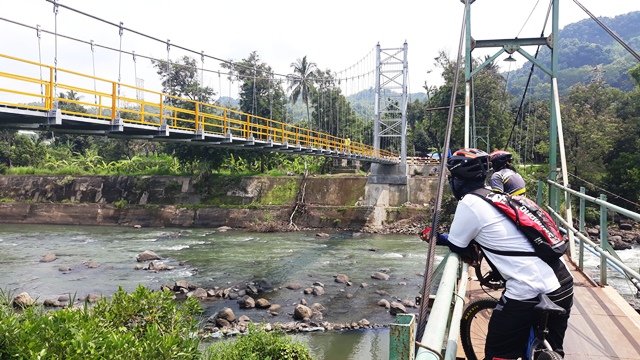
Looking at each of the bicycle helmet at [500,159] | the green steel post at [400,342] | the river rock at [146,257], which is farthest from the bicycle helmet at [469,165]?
A: the river rock at [146,257]

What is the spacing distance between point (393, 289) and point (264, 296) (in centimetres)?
296

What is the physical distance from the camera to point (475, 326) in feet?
8.50

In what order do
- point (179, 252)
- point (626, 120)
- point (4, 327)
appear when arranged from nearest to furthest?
point (4, 327)
point (179, 252)
point (626, 120)

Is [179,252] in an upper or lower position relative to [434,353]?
lower

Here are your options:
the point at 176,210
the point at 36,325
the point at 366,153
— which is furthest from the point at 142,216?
the point at 36,325

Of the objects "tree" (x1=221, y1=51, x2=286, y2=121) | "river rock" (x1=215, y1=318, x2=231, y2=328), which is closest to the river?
"river rock" (x1=215, y1=318, x2=231, y2=328)

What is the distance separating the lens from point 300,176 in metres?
24.9

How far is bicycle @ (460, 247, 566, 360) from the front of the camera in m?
1.78

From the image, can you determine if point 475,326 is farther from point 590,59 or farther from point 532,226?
point 590,59

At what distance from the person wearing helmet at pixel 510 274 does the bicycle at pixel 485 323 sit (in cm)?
3

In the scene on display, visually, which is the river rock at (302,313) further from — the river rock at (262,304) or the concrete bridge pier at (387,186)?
the concrete bridge pier at (387,186)

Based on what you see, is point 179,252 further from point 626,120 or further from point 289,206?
point 626,120

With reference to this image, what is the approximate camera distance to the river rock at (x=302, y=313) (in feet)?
29.8

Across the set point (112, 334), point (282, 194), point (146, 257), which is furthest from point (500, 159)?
point (282, 194)
